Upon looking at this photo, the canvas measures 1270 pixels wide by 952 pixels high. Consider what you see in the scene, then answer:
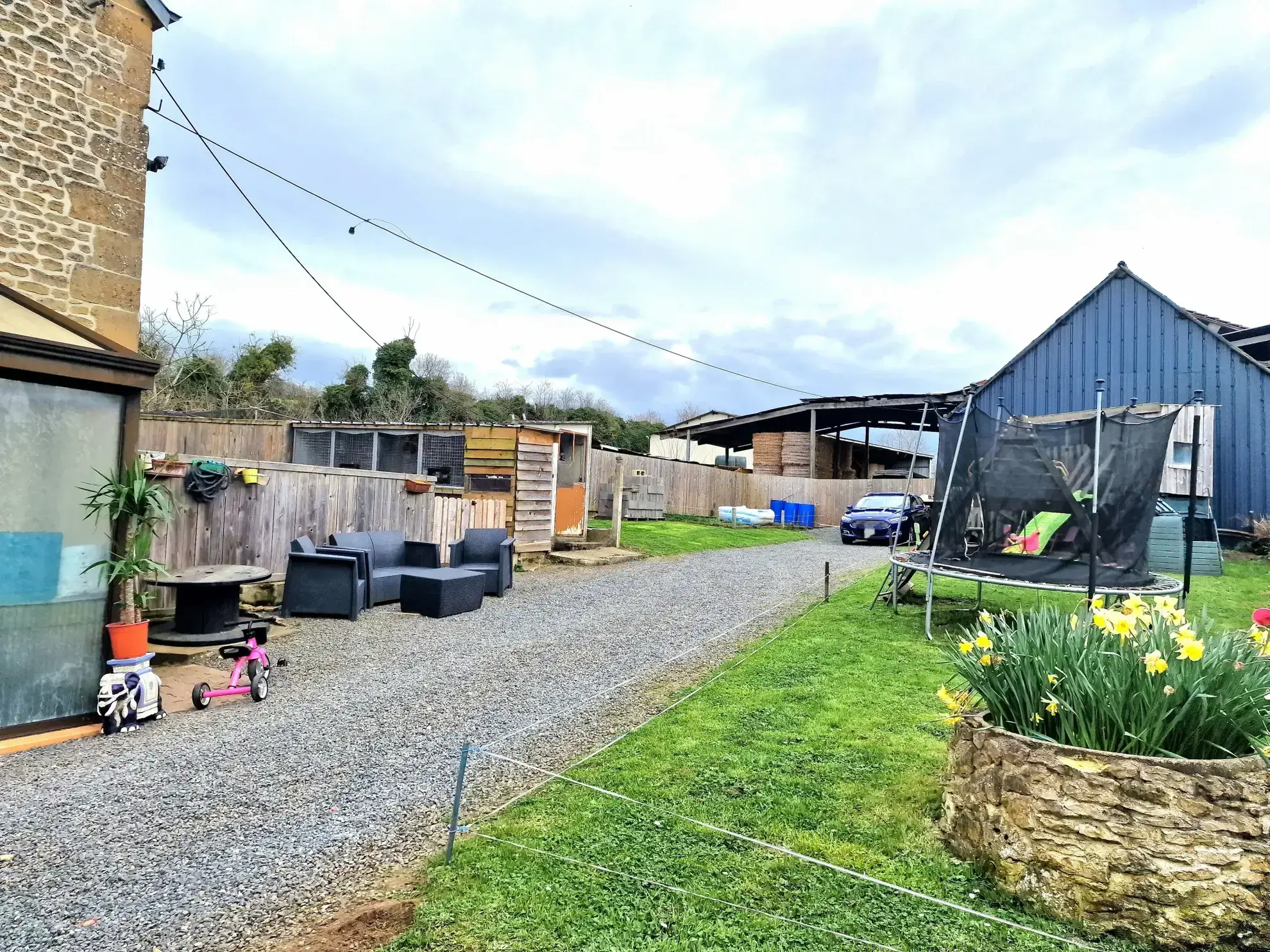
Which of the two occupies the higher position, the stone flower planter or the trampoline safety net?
the trampoline safety net

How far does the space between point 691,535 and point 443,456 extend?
731cm

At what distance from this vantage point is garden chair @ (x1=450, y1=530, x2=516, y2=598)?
10.9m

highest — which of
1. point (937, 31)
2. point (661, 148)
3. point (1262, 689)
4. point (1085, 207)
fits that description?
point (661, 148)

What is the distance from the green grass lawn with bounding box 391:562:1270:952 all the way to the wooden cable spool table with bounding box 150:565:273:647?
13.3ft

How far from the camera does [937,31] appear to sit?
839 centimetres

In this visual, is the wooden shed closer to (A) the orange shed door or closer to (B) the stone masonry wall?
(A) the orange shed door

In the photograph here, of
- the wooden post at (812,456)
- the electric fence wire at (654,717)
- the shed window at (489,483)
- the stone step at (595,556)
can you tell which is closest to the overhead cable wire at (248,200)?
the shed window at (489,483)

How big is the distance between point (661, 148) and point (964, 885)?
44.7 feet

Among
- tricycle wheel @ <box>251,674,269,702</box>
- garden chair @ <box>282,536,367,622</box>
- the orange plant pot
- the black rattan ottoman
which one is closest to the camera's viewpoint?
the orange plant pot

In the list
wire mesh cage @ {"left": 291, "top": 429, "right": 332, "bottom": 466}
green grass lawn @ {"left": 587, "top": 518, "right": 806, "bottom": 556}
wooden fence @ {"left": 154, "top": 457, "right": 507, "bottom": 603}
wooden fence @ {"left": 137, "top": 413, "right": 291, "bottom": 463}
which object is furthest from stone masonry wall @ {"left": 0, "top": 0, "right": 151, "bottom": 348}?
green grass lawn @ {"left": 587, "top": 518, "right": 806, "bottom": 556}

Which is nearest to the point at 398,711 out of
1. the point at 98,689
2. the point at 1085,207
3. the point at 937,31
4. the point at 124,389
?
the point at 98,689

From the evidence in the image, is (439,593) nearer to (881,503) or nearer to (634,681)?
(634,681)

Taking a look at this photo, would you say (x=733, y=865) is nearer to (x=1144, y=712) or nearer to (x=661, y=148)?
(x=1144, y=712)

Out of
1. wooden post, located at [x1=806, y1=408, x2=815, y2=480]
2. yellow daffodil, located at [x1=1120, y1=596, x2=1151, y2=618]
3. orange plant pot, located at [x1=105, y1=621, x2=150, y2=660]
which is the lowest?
orange plant pot, located at [x1=105, y1=621, x2=150, y2=660]
